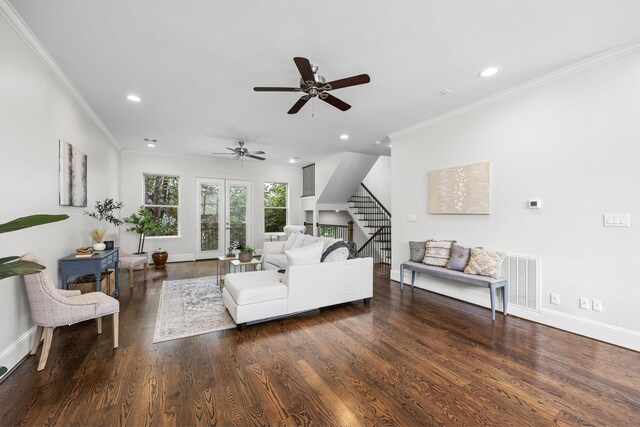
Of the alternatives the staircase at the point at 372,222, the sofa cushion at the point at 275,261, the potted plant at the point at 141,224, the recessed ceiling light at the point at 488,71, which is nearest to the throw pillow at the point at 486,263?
the recessed ceiling light at the point at 488,71

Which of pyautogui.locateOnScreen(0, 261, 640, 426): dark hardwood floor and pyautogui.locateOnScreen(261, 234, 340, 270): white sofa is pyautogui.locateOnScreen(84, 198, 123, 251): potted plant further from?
pyautogui.locateOnScreen(261, 234, 340, 270): white sofa

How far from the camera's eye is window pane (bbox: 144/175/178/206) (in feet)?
24.1

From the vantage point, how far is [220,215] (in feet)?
26.7

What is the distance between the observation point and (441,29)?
8.09 ft

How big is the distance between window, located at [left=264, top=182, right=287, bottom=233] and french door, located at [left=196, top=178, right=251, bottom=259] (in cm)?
59

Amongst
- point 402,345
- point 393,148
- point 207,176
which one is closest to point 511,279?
point 402,345

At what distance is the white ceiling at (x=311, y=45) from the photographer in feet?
7.32

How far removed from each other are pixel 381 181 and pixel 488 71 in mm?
6207

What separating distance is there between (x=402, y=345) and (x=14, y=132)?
4019 millimetres

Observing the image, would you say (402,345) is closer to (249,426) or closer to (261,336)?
(261,336)

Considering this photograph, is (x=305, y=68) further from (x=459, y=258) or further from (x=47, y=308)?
(x=459, y=258)

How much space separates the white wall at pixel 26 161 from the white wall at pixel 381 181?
7.51 m

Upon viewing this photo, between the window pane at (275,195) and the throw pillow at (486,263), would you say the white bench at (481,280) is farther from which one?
the window pane at (275,195)

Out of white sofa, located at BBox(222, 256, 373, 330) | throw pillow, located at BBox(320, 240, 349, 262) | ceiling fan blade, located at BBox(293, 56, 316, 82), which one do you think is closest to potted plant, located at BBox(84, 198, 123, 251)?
white sofa, located at BBox(222, 256, 373, 330)
